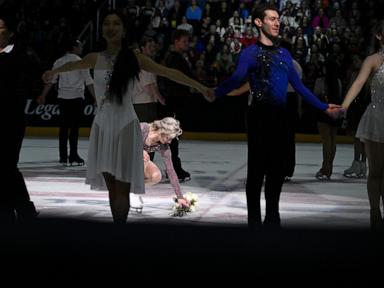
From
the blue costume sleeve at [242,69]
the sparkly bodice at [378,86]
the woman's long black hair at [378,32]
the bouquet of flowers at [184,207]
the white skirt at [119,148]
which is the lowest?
the bouquet of flowers at [184,207]

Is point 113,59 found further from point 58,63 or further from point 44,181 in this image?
point 58,63

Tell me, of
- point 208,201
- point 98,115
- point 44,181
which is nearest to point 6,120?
point 98,115

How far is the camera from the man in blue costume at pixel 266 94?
5742 mm

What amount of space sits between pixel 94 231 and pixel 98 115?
312 cm

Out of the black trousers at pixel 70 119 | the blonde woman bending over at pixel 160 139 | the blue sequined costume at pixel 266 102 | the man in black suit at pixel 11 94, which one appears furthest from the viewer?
the black trousers at pixel 70 119

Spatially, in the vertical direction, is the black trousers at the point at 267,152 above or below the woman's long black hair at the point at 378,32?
below

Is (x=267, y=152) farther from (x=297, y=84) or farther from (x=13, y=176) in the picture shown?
(x=13, y=176)

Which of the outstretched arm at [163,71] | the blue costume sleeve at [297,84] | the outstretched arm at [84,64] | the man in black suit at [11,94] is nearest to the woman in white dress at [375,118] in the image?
the blue costume sleeve at [297,84]

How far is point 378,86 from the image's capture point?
6.01m

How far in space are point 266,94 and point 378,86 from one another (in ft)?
2.84

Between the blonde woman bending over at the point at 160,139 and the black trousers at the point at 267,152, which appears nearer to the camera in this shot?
the black trousers at the point at 267,152

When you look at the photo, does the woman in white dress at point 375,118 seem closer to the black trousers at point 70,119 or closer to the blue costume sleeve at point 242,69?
the blue costume sleeve at point 242,69

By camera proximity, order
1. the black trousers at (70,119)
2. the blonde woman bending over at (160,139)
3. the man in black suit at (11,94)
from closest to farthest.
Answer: the man in black suit at (11,94) < the blonde woman bending over at (160,139) < the black trousers at (70,119)

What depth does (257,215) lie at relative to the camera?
19.5 feet
